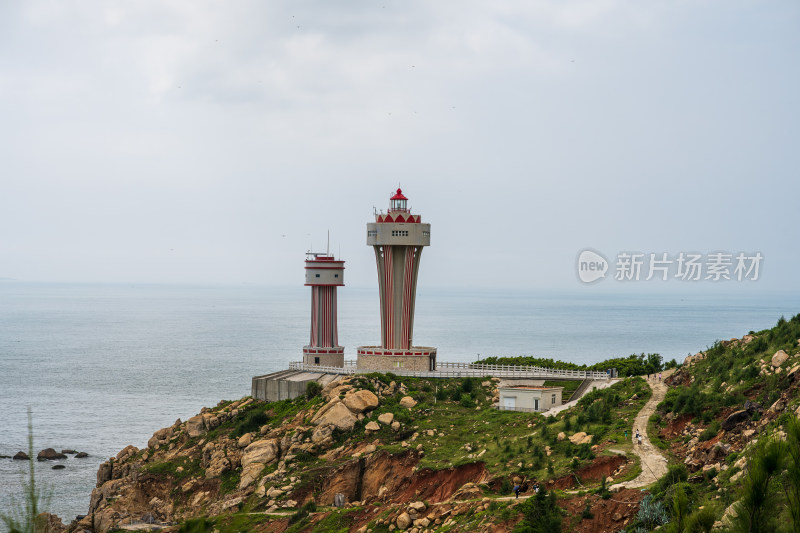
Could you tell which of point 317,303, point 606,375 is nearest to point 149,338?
point 317,303

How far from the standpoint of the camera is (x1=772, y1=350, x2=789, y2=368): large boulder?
125 feet

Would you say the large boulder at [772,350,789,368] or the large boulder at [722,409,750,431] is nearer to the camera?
the large boulder at [722,409,750,431]

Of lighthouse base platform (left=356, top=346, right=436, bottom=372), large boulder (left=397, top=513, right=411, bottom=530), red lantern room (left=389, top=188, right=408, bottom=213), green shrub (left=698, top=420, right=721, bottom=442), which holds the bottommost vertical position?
large boulder (left=397, top=513, right=411, bottom=530)

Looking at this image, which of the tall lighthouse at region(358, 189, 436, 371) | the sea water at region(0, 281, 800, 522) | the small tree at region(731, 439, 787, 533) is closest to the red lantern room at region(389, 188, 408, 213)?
the tall lighthouse at region(358, 189, 436, 371)

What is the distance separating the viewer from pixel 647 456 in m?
35.6

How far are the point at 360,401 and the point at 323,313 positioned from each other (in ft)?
45.7

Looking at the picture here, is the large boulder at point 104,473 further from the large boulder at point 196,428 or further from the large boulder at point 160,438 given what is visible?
the large boulder at point 196,428

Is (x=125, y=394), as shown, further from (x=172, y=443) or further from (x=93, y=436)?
(x=172, y=443)

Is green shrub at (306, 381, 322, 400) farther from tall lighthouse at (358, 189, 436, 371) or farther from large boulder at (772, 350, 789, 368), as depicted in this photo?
large boulder at (772, 350, 789, 368)

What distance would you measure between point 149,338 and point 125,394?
85.6 meters

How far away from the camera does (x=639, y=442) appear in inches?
1479

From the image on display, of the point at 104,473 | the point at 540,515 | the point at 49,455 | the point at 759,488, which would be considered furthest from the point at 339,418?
the point at 759,488

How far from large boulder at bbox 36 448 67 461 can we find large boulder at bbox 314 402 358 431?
29.8 meters

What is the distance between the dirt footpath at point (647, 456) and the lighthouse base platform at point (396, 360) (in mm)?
16577
